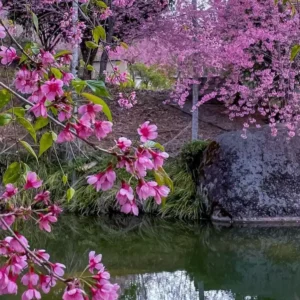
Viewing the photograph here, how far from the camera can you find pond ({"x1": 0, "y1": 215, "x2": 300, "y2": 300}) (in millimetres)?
4004

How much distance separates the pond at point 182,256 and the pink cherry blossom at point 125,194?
2.71 m

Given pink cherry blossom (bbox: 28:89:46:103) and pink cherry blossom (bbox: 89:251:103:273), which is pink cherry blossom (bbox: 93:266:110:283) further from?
pink cherry blossom (bbox: 28:89:46:103)

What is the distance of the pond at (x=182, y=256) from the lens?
400cm

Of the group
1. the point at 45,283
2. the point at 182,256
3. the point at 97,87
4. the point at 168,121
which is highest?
the point at 97,87

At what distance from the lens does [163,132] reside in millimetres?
8023

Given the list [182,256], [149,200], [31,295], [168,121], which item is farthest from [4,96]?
[168,121]

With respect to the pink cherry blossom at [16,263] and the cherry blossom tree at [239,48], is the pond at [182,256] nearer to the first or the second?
the cherry blossom tree at [239,48]

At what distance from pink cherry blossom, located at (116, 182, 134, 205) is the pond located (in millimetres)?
2714

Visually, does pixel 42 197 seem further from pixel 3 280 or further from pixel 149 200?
pixel 149 200

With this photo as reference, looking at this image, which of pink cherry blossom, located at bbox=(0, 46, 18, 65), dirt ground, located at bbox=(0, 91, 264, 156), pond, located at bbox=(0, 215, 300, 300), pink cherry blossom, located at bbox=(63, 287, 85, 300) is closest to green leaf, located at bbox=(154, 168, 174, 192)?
pink cherry blossom, located at bbox=(63, 287, 85, 300)

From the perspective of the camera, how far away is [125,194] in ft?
3.22

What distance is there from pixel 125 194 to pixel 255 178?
526 cm

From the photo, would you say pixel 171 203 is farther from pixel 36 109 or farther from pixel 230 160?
pixel 36 109

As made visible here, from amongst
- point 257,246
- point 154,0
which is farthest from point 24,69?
point 154,0
